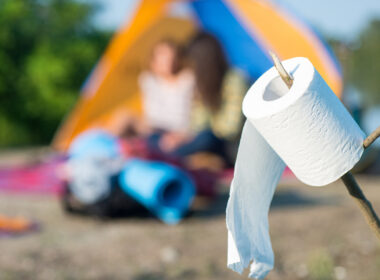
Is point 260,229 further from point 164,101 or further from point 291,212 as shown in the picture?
point 164,101

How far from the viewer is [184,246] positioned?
6.88 ft

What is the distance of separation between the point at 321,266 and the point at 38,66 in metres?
5.11

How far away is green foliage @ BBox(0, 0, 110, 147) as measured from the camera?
6.30 m

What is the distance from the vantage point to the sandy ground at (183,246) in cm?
180

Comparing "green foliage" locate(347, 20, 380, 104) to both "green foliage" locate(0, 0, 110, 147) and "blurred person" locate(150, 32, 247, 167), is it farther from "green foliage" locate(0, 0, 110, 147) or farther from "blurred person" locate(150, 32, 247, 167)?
"blurred person" locate(150, 32, 247, 167)

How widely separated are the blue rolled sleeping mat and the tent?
64.6 inches

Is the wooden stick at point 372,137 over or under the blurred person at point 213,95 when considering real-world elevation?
over

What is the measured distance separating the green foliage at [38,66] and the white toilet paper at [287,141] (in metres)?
5.83

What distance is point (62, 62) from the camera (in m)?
6.36

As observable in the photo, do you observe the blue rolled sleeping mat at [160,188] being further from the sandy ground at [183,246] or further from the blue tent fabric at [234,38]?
the blue tent fabric at [234,38]

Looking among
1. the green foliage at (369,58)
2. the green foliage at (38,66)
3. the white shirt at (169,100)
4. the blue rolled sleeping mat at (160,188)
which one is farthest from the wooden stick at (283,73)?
the green foliage at (369,58)

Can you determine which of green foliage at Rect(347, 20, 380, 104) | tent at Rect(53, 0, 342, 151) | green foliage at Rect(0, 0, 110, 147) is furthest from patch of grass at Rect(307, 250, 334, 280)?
green foliage at Rect(347, 20, 380, 104)

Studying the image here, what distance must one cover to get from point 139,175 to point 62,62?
14.1 ft

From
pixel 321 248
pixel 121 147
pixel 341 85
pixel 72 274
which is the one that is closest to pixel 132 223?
pixel 121 147
